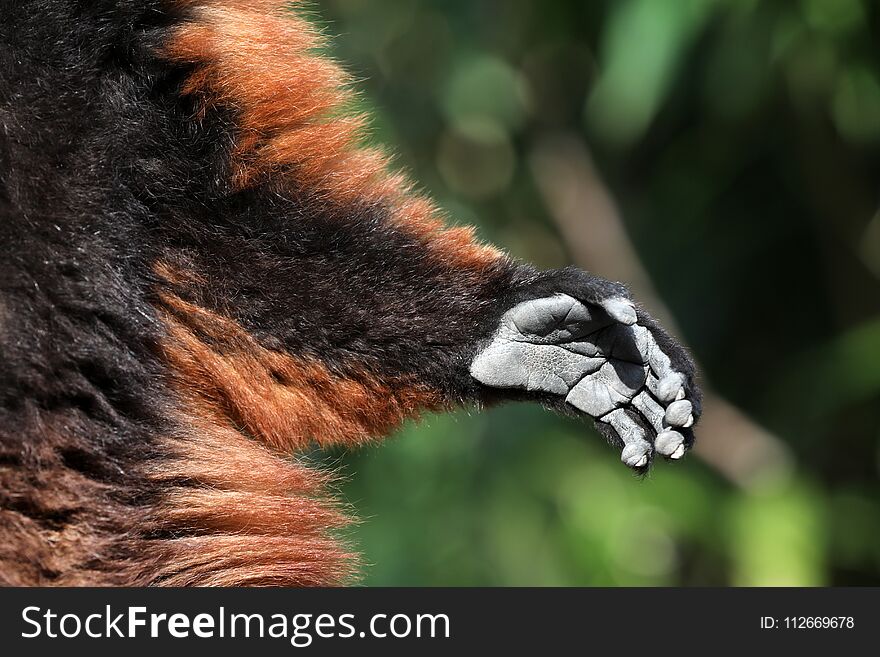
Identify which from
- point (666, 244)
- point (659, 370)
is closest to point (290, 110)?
point (659, 370)

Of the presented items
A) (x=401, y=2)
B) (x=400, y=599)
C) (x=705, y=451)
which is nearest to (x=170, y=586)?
(x=400, y=599)

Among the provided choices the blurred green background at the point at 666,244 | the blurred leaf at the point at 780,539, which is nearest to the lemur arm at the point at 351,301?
the blurred green background at the point at 666,244

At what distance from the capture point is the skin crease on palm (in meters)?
1.18

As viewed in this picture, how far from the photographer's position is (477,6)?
2924 mm

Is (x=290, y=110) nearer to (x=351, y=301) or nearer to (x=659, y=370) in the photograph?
(x=351, y=301)

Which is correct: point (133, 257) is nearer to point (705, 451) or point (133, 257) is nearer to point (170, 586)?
point (170, 586)

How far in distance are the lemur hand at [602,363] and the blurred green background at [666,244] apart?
1.33 m

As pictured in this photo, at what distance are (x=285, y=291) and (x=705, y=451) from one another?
6.56 feet

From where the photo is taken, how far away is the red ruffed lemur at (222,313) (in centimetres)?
109

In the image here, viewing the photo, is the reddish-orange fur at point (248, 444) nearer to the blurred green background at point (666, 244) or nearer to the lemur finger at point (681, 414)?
the lemur finger at point (681, 414)

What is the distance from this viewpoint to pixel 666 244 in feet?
10.1

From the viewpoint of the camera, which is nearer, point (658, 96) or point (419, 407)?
point (419, 407)

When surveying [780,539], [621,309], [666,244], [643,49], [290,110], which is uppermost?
[643,49]

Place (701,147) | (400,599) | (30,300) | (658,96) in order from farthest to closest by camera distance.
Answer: (701,147) < (658,96) < (400,599) < (30,300)
